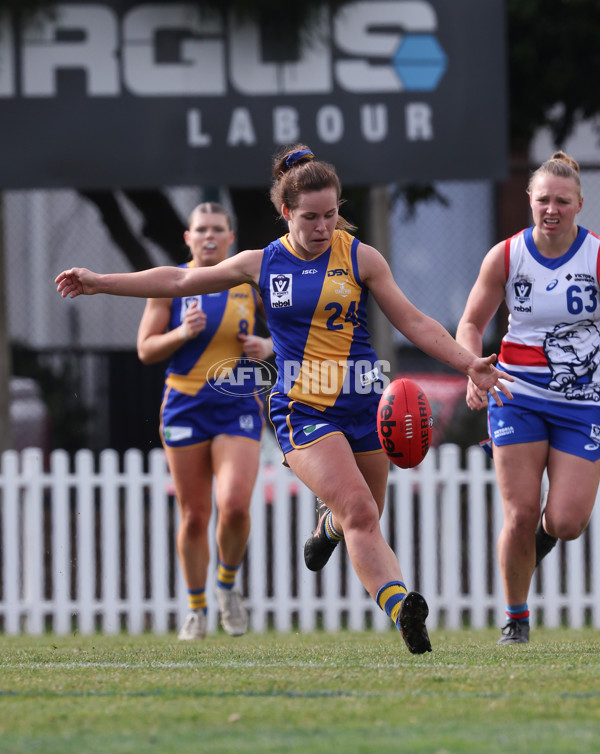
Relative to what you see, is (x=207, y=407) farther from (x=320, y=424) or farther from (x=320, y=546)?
(x=320, y=424)

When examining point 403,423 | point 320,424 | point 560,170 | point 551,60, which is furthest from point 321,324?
point 551,60

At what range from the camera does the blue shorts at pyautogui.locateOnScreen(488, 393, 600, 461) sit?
5.47 meters

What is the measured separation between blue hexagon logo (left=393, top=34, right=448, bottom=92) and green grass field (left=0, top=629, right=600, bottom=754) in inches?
214

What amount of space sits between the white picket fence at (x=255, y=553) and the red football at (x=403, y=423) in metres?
4.20

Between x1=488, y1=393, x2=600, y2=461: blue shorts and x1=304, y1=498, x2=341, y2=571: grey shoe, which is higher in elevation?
x1=488, y1=393, x2=600, y2=461: blue shorts

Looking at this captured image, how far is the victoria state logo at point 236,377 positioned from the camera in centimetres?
684

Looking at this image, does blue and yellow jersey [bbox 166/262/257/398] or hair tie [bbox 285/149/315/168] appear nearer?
hair tie [bbox 285/149/315/168]

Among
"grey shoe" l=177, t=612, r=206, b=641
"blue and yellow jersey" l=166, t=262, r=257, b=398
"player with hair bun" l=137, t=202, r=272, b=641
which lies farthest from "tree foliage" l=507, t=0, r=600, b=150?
"grey shoe" l=177, t=612, r=206, b=641

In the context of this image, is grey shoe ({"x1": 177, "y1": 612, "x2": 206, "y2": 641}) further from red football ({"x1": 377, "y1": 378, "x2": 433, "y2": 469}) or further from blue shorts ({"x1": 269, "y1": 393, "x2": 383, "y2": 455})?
red football ({"x1": 377, "y1": 378, "x2": 433, "y2": 469})

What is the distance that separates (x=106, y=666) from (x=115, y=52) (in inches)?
229

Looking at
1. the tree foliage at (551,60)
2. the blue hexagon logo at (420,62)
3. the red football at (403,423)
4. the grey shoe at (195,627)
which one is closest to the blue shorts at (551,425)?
the red football at (403,423)

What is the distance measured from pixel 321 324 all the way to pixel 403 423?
→ 53cm

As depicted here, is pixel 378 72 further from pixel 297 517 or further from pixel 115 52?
pixel 297 517

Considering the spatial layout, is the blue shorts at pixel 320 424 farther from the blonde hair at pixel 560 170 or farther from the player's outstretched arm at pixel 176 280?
the blonde hair at pixel 560 170
